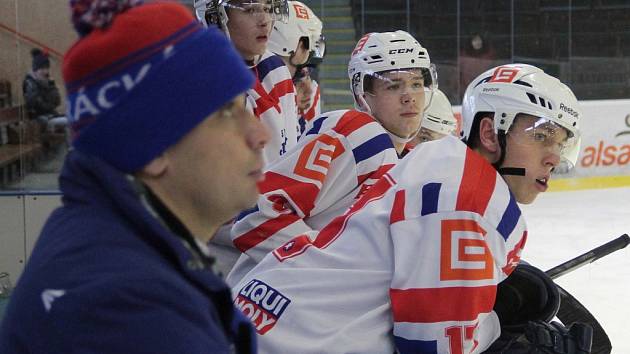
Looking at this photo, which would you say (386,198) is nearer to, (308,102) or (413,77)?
(413,77)

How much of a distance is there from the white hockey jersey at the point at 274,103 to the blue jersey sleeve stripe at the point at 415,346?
0.95m

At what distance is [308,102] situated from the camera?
3.72 m

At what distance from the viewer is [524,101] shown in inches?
69.6

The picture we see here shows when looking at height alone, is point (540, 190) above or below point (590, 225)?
above

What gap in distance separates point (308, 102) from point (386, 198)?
2.14 metres

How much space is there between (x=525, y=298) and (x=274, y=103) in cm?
95

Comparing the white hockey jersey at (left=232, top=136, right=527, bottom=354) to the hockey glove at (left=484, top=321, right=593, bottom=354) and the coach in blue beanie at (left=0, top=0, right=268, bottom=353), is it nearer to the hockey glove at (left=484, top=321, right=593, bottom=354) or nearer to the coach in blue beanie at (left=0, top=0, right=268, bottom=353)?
the hockey glove at (left=484, top=321, right=593, bottom=354)

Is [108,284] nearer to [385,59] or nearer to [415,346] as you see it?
[415,346]

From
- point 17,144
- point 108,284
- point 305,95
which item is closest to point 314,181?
point 108,284

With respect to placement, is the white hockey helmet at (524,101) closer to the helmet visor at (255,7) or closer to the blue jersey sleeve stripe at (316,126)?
the blue jersey sleeve stripe at (316,126)

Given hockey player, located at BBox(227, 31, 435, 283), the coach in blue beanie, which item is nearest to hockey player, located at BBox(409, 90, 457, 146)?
hockey player, located at BBox(227, 31, 435, 283)

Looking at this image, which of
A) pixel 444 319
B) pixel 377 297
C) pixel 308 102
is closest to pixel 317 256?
pixel 377 297

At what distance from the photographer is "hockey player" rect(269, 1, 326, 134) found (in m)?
3.17

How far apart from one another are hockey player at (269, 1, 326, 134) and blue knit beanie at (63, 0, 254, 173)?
7.67ft
